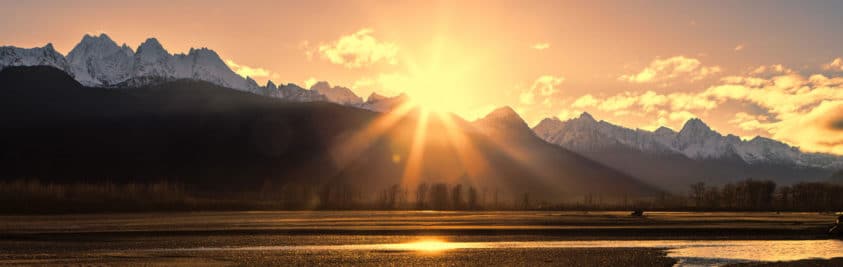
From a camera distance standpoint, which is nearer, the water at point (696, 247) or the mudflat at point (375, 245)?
the mudflat at point (375, 245)

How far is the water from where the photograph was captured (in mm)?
60938

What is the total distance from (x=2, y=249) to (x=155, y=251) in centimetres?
1467

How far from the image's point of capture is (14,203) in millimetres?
190875

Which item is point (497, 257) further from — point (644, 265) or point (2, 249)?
point (2, 249)

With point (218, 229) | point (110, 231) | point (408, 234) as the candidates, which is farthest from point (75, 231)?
point (408, 234)

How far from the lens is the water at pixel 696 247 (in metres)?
60.9

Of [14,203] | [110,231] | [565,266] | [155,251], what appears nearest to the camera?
[565,266]

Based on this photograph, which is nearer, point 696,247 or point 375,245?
point 696,247

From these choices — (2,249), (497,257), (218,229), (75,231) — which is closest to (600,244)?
(497,257)

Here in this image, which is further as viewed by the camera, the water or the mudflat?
the water

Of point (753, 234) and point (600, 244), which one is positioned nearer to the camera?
point (600, 244)

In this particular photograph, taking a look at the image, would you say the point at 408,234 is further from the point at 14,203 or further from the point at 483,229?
the point at 14,203

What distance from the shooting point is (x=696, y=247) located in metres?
71.8

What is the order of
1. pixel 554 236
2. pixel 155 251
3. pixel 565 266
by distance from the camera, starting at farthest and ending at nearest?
pixel 554 236 → pixel 155 251 → pixel 565 266
